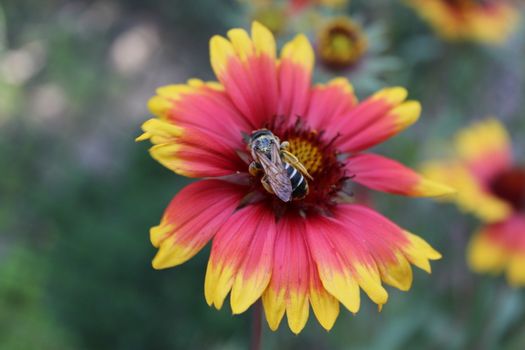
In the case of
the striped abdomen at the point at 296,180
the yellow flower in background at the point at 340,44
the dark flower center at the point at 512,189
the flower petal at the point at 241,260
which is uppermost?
the yellow flower in background at the point at 340,44

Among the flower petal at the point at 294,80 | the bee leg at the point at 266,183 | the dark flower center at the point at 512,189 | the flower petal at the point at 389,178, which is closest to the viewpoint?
the bee leg at the point at 266,183

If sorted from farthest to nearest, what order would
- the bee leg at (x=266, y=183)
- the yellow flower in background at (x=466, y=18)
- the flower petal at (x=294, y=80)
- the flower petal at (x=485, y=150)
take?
the yellow flower in background at (x=466, y=18)
the flower petal at (x=485, y=150)
the flower petal at (x=294, y=80)
the bee leg at (x=266, y=183)

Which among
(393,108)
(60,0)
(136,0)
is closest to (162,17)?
(136,0)

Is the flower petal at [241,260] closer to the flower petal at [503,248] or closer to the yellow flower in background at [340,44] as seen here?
the yellow flower in background at [340,44]

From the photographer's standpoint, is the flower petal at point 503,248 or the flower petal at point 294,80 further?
the flower petal at point 503,248

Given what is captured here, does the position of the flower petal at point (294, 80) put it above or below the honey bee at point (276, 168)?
above

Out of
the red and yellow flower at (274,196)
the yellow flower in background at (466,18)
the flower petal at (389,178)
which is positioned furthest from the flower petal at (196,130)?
the yellow flower in background at (466,18)

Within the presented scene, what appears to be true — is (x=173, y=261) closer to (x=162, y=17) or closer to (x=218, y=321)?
(x=218, y=321)
